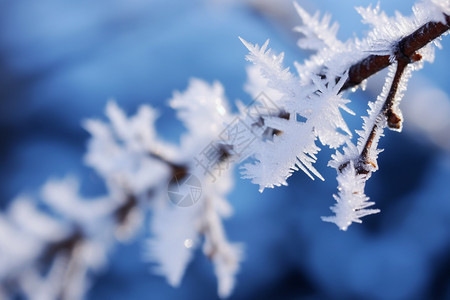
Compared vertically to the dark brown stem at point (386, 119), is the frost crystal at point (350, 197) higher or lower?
lower

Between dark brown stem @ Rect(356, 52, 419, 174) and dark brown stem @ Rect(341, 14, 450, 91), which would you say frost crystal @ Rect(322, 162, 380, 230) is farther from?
dark brown stem @ Rect(341, 14, 450, 91)

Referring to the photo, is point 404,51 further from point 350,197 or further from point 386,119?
point 350,197

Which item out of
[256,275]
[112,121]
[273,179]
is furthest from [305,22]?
[256,275]

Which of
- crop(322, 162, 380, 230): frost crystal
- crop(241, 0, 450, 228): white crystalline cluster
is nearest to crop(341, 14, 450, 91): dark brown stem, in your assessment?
crop(241, 0, 450, 228): white crystalline cluster

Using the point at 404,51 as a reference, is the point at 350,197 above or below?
below

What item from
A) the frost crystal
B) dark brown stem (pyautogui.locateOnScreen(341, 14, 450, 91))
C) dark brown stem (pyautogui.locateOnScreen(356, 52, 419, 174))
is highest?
dark brown stem (pyautogui.locateOnScreen(341, 14, 450, 91))

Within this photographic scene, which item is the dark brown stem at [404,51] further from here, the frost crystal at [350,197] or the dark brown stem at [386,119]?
the frost crystal at [350,197]

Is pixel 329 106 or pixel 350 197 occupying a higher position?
pixel 329 106

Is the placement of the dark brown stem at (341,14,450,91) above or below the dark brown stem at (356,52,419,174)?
above

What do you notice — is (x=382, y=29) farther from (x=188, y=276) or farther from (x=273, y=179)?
(x=188, y=276)

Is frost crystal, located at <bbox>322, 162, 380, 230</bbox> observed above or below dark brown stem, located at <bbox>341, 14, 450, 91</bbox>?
below

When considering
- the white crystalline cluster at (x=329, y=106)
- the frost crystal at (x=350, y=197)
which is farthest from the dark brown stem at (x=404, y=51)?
the frost crystal at (x=350, y=197)

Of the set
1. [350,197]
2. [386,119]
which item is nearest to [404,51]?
[386,119]
